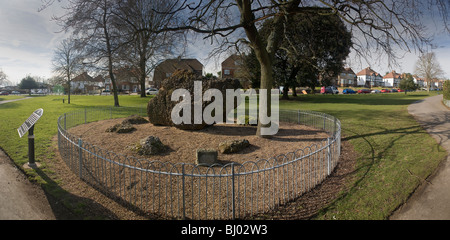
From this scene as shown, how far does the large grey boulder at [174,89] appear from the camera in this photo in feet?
34.0

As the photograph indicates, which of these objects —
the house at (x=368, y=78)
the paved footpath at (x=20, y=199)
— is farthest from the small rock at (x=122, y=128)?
the house at (x=368, y=78)

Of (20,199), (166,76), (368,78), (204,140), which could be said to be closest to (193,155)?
(204,140)

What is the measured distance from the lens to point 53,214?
461cm

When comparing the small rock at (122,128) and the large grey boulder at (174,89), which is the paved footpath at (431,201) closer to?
the large grey boulder at (174,89)

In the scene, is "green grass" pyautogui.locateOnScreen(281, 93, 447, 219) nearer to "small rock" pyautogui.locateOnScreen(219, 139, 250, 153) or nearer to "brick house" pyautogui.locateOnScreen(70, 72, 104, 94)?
"small rock" pyautogui.locateOnScreen(219, 139, 250, 153)

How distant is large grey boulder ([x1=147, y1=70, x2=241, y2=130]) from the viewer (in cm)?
1038

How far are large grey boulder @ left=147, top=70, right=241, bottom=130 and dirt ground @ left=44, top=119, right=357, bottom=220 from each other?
0.31 m

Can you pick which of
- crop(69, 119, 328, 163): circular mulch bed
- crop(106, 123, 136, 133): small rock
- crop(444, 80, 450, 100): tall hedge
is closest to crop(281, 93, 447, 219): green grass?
crop(69, 119, 328, 163): circular mulch bed

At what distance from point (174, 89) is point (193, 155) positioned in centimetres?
→ 396

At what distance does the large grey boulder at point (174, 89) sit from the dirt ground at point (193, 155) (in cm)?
31

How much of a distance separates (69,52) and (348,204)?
1340 inches

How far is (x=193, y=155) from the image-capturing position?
7957mm
